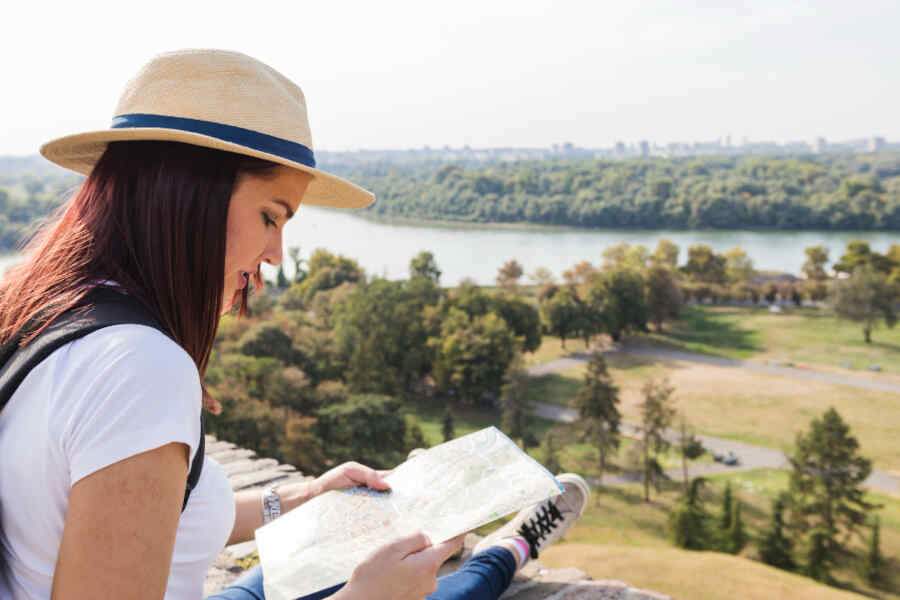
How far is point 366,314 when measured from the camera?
19.6 metres

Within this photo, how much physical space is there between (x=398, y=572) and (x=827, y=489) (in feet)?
36.0

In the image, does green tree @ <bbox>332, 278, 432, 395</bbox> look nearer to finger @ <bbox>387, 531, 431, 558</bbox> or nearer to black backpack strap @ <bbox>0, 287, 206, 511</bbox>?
finger @ <bbox>387, 531, 431, 558</bbox>

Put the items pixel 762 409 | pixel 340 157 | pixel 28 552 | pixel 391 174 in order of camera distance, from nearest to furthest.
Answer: pixel 28 552, pixel 762 409, pixel 391 174, pixel 340 157

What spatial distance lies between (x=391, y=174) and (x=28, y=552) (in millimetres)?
73821

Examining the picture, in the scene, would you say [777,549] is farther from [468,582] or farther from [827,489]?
[468,582]

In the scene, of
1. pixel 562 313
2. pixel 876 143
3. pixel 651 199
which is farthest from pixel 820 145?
pixel 562 313

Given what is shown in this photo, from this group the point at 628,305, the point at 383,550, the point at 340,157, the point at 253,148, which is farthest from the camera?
the point at 340,157

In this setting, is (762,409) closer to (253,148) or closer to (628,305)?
(628,305)

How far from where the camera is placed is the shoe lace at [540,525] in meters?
1.99

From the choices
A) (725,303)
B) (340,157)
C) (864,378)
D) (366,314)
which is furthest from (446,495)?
(340,157)

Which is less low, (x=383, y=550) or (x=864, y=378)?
(x=383, y=550)

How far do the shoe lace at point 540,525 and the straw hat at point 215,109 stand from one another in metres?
1.26

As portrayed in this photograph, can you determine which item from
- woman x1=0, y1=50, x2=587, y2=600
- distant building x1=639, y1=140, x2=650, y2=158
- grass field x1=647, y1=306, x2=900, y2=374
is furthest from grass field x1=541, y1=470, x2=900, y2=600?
distant building x1=639, y1=140, x2=650, y2=158

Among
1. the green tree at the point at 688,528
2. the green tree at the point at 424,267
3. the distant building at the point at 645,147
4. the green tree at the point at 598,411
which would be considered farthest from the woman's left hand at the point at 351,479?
the distant building at the point at 645,147
